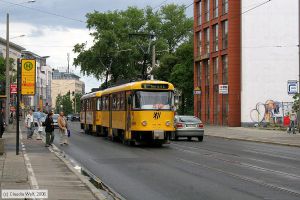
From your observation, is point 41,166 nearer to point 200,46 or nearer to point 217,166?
point 217,166

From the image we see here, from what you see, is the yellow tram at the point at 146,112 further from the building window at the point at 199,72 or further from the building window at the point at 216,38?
the building window at the point at 199,72

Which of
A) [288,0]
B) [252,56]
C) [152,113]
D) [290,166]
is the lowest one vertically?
[290,166]

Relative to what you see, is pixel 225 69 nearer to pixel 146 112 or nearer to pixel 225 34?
pixel 225 34

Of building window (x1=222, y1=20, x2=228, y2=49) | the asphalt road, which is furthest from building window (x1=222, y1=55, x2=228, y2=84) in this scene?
the asphalt road

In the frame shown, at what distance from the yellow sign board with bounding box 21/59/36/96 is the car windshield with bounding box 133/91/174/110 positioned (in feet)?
15.9

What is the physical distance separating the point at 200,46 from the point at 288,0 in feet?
39.6

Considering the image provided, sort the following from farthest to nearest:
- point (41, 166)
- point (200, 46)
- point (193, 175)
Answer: point (200, 46) → point (41, 166) → point (193, 175)

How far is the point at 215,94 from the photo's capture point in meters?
61.8

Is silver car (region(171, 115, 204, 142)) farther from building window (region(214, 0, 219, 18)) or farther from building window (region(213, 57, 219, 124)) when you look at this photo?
building window (region(214, 0, 219, 18))

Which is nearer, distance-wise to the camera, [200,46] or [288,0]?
[288,0]

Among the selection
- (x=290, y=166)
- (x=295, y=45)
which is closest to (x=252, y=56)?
(x=295, y=45)

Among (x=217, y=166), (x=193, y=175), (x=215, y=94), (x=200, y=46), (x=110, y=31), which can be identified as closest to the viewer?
(x=193, y=175)

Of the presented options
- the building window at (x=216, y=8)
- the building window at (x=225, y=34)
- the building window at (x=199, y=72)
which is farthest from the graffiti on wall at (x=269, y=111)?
the building window at (x=199, y=72)

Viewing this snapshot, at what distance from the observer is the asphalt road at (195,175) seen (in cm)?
1211
